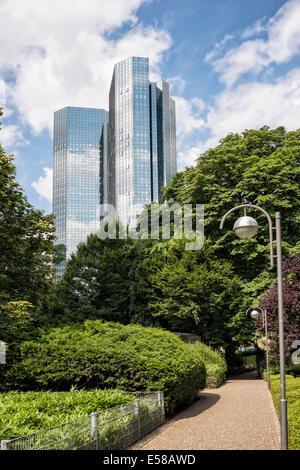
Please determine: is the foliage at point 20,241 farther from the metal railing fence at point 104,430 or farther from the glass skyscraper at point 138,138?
the glass skyscraper at point 138,138

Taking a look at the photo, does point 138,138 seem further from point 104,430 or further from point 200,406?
point 104,430

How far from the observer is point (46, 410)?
32.6ft

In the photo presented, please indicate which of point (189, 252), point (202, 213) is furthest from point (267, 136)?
point (189, 252)

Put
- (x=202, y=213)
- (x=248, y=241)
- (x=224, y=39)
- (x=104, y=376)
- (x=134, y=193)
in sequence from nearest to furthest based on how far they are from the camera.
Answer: (x=104, y=376) → (x=224, y=39) → (x=248, y=241) → (x=202, y=213) → (x=134, y=193)

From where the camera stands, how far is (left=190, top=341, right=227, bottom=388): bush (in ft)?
75.3

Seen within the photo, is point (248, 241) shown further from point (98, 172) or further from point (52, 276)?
point (98, 172)

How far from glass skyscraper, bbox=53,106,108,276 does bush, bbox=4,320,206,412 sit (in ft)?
396

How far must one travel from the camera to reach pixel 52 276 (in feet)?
62.3

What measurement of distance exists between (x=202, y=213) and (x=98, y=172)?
115334mm

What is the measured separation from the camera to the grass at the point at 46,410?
7.86m

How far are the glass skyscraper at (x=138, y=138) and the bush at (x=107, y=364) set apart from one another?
9114 cm

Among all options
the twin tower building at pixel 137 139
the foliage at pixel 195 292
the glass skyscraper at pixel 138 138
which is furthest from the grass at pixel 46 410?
the glass skyscraper at pixel 138 138

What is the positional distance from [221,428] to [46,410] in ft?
15.4

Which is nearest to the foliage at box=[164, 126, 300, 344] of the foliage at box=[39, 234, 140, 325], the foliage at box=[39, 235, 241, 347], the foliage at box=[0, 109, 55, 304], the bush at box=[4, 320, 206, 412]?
the foliage at box=[39, 235, 241, 347]
